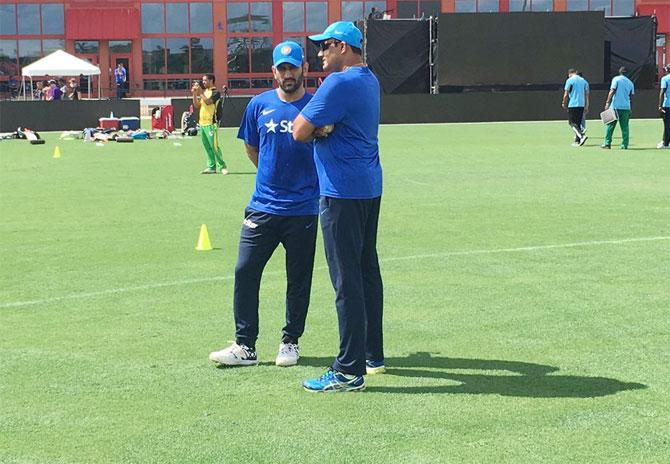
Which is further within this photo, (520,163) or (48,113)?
(48,113)

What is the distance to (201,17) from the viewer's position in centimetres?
6397

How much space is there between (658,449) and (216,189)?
13697 mm

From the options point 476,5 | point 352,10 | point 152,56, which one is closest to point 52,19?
point 152,56

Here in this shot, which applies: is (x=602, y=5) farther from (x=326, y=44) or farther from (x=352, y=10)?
(x=326, y=44)

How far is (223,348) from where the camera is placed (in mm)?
7434

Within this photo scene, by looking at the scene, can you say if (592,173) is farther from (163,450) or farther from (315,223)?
A: (163,450)

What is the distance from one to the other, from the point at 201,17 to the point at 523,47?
25.3 m

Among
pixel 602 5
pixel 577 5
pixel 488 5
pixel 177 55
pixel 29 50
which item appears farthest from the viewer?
pixel 602 5

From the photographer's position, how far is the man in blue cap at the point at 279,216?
22.9 feet

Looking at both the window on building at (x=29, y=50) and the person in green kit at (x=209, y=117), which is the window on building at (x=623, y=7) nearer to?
the window on building at (x=29, y=50)

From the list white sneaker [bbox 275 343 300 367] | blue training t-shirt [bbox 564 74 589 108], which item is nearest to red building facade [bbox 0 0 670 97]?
blue training t-shirt [bbox 564 74 589 108]

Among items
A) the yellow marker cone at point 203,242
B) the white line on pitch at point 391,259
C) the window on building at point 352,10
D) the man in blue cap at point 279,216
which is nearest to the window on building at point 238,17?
the window on building at point 352,10

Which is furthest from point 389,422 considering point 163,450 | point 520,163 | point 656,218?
point 520,163

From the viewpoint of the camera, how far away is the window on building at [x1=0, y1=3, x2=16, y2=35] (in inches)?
2461
